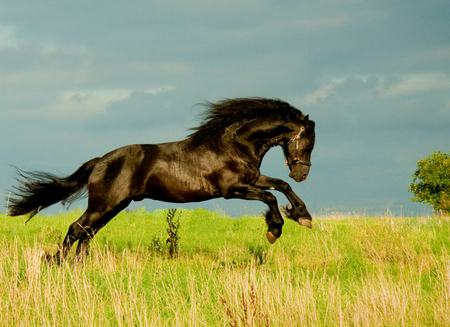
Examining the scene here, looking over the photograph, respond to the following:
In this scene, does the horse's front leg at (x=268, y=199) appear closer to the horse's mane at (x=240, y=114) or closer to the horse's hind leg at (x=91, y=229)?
the horse's mane at (x=240, y=114)

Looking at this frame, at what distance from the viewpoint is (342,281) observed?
310 inches

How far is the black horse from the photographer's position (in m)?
7.96

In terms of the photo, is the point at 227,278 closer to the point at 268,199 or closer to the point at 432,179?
the point at 268,199

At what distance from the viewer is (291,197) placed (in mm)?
7812

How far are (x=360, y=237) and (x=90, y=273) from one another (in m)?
7.28

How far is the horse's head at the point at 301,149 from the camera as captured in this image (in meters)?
8.06

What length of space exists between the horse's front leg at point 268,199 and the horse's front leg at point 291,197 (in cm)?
24

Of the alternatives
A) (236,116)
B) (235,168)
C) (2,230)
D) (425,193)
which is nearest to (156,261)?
(235,168)

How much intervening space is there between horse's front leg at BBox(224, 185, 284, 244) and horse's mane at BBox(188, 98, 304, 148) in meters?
1.08

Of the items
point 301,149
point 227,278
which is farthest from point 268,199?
point 227,278

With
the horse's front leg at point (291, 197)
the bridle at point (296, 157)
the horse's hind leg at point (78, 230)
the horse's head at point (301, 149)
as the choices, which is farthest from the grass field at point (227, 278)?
the bridle at point (296, 157)

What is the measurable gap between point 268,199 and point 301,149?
1.08 meters

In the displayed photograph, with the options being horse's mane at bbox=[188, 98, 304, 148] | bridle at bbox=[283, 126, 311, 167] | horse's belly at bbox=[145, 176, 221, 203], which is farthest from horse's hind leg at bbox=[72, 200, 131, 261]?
bridle at bbox=[283, 126, 311, 167]

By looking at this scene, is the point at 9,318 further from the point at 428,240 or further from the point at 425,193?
the point at 425,193
